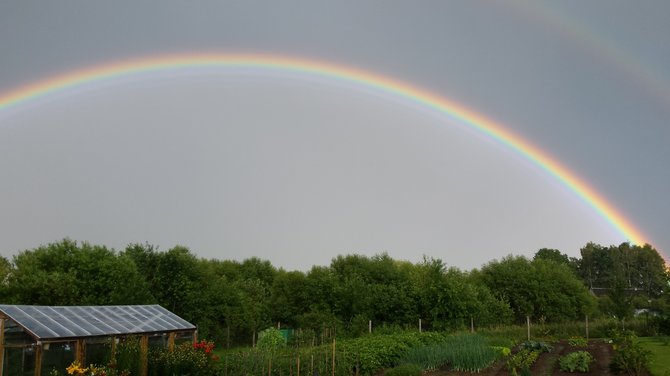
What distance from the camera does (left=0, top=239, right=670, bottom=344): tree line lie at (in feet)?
80.3

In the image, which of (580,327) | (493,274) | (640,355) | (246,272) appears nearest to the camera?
(640,355)

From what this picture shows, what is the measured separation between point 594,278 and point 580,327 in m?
69.7

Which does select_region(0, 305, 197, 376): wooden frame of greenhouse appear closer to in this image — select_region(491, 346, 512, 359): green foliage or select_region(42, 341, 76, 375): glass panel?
select_region(42, 341, 76, 375): glass panel

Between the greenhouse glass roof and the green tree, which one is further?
the green tree

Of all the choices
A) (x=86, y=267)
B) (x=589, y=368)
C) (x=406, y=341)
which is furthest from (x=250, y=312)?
(x=589, y=368)

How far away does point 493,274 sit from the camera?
42531mm

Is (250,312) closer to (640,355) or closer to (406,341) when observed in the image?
(406,341)

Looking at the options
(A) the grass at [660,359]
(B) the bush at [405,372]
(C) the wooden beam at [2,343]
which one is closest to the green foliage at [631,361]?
(A) the grass at [660,359]

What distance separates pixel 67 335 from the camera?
48.8ft

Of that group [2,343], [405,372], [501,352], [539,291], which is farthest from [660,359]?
[539,291]

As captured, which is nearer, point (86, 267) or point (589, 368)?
point (589, 368)

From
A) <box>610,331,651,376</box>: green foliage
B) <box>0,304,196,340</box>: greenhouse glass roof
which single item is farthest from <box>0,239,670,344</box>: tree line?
<box>610,331,651,376</box>: green foliage

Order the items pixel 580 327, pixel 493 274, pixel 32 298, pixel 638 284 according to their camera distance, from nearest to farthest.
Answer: pixel 32 298
pixel 580 327
pixel 493 274
pixel 638 284

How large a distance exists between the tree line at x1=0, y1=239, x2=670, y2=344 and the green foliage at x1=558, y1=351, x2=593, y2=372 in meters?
13.1
